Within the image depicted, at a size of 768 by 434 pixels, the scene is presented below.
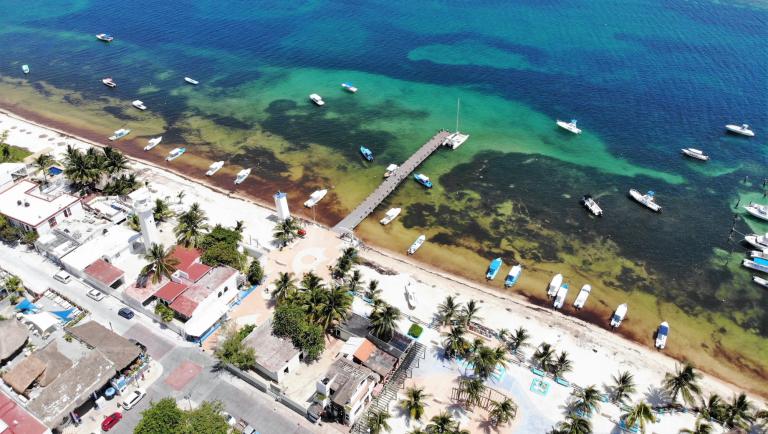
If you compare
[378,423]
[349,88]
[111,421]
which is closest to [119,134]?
[349,88]

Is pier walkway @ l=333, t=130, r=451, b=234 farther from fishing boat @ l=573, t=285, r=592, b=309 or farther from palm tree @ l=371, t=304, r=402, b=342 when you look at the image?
fishing boat @ l=573, t=285, r=592, b=309

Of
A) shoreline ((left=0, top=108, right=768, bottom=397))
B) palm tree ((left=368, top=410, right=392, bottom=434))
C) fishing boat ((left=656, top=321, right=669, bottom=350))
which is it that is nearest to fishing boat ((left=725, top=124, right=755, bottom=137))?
fishing boat ((left=656, top=321, right=669, bottom=350))

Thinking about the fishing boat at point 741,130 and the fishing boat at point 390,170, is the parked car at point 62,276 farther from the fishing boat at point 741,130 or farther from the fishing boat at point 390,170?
the fishing boat at point 741,130

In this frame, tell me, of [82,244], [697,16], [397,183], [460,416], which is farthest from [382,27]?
[460,416]

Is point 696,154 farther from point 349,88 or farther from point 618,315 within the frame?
point 349,88

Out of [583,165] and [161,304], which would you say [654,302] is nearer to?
[583,165]

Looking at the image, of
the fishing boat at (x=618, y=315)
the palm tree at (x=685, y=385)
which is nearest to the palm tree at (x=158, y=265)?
the fishing boat at (x=618, y=315)

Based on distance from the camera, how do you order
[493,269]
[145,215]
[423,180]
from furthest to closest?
[423,180] → [493,269] → [145,215]
